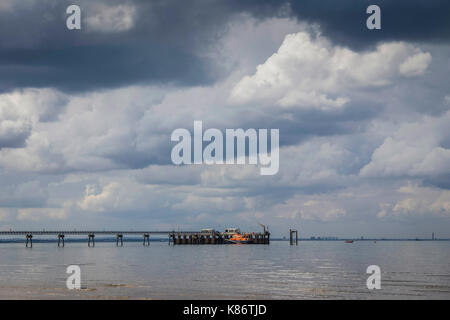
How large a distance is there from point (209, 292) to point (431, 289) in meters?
23.5

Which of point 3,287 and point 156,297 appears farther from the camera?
point 3,287

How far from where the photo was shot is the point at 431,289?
175ft

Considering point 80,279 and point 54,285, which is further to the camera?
point 80,279

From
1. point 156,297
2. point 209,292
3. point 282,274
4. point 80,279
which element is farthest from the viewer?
point 282,274
